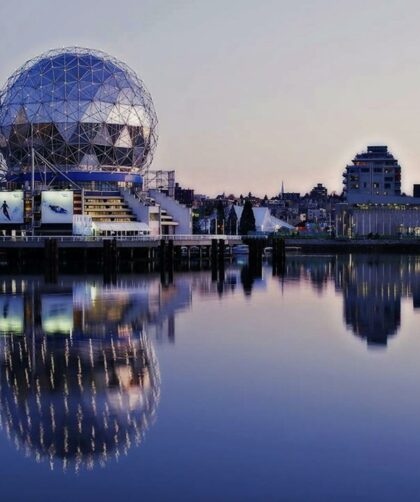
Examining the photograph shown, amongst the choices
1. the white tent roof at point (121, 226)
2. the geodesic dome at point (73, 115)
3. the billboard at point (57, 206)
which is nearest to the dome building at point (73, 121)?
the geodesic dome at point (73, 115)

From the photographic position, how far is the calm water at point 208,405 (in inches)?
526

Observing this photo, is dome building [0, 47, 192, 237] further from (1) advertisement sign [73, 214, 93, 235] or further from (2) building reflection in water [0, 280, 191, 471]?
(2) building reflection in water [0, 280, 191, 471]

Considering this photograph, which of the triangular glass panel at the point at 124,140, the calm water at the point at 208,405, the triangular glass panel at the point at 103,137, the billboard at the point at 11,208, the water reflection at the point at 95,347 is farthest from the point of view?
the triangular glass panel at the point at 124,140

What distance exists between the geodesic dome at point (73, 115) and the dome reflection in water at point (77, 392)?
2825 inches

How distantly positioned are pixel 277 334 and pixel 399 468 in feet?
53.1

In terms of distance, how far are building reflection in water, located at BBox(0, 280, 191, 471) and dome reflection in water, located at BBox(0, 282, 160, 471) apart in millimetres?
19

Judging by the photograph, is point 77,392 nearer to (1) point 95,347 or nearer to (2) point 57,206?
(1) point 95,347

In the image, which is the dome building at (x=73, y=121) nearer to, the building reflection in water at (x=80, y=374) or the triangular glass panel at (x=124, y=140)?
the triangular glass panel at (x=124, y=140)

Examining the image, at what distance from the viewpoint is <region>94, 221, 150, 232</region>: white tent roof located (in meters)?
93.2

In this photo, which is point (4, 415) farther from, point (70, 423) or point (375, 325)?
point (375, 325)

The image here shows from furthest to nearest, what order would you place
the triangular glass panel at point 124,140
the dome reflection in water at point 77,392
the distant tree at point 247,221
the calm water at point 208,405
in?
the distant tree at point 247,221 < the triangular glass panel at point 124,140 < the dome reflection in water at point 77,392 < the calm water at point 208,405

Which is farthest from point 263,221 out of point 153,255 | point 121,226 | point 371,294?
point 371,294

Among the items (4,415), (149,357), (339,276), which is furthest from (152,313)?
(339,276)

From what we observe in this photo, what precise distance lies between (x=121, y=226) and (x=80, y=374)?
73.5 metres
